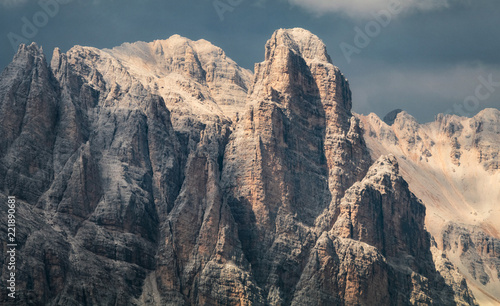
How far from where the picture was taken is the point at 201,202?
17038cm

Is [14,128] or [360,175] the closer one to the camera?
[14,128]

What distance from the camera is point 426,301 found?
577 feet

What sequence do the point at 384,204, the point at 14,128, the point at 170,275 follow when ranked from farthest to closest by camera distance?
the point at 384,204 → the point at 14,128 → the point at 170,275

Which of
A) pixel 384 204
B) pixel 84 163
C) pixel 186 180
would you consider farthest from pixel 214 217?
pixel 384 204

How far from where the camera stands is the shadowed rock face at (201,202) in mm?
159750

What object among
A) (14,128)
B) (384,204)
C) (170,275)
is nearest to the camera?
(170,275)

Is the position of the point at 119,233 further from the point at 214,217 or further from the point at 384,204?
the point at 384,204

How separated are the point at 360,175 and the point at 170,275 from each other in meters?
50.1

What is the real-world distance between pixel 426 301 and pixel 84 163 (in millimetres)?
67748

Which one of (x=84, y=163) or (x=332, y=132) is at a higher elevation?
(x=332, y=132)

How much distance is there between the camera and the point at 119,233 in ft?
544

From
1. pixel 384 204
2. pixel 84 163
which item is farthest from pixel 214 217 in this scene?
pixel 384 204

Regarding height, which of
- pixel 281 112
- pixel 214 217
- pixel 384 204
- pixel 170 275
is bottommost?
pixel 170 275

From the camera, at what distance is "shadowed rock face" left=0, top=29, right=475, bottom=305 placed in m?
160
